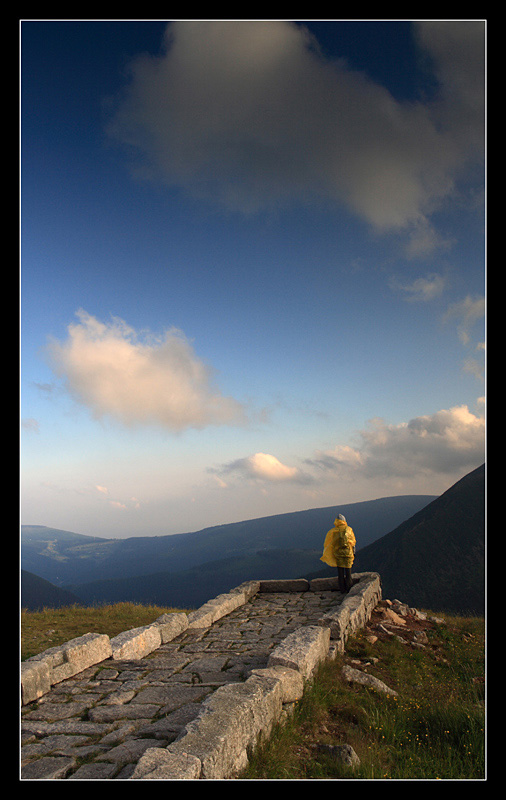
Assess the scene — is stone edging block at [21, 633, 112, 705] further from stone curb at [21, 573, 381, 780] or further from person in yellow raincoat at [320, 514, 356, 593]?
person in yellow raincoat at [320, 514, 356, 593]

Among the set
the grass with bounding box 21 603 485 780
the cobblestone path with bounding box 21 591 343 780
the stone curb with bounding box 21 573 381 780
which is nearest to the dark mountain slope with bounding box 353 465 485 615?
the grass with bounding box 21 603 485 780

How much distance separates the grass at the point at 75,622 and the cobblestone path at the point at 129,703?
335 centimetres

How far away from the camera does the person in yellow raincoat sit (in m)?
11.6

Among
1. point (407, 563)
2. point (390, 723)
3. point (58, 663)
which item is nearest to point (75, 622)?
point (58, 663)

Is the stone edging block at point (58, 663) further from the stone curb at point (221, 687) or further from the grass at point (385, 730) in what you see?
the grass at point (385, 730)

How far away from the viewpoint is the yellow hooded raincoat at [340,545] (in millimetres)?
11570

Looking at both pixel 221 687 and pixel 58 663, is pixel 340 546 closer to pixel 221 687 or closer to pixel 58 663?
pixel 58 663

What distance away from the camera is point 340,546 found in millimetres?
11625

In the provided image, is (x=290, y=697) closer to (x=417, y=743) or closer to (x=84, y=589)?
(x=417, y=743)

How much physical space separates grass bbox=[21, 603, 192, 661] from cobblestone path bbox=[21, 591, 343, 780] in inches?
132

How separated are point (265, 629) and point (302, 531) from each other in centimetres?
19499
